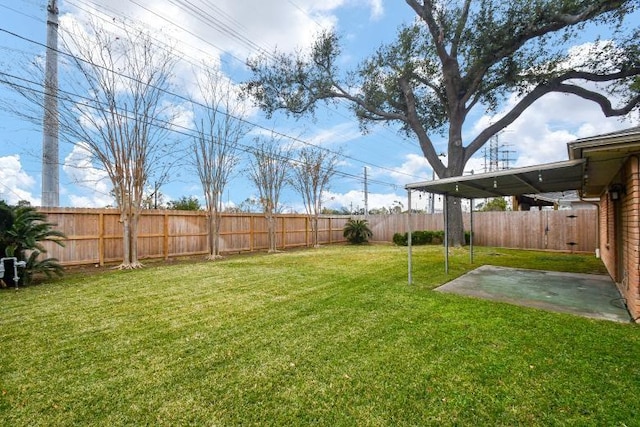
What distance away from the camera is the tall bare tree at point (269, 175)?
41.3ft

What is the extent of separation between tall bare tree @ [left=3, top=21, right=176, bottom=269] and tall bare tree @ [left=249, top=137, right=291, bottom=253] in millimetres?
4195

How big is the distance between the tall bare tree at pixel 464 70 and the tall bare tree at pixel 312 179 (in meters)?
2.12

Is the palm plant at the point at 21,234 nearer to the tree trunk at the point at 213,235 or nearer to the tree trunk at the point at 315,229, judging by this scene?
the tree trunk at the point at 213,235

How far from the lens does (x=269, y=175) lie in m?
12.9

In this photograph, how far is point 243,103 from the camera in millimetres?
11547

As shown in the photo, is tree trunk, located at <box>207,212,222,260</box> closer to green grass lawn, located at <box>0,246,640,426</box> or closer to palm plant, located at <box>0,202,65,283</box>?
palm plant, located at <box>0,202,65,283</box>

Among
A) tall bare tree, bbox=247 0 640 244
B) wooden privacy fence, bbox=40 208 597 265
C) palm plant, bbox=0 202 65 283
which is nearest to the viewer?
palm plant, bbox=0 202 65 283

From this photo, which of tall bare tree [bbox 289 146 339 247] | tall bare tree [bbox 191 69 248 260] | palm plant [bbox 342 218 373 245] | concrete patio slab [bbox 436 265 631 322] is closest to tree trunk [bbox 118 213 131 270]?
tall bare tree [bbox 191 69 248 260]

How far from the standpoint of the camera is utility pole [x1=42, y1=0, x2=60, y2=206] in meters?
7.38

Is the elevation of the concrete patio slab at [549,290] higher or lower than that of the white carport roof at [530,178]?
lower

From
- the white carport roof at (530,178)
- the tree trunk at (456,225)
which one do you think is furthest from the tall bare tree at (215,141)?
the tree trunk at (456,225)

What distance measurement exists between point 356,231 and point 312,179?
12.9 ft

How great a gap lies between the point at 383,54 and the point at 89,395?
14.1 metres

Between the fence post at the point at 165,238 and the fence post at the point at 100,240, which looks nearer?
the fence post at the point at 100,240
